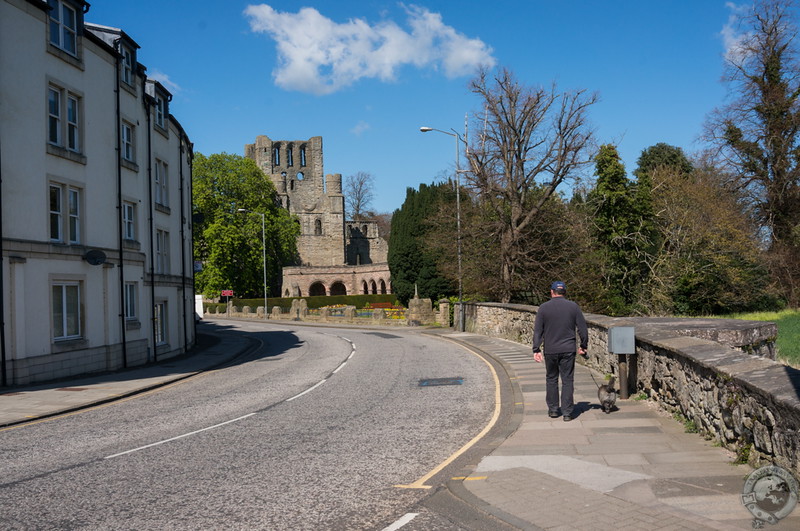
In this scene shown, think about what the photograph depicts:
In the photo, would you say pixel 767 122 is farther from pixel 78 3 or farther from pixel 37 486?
pixel 37 486

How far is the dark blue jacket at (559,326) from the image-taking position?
9648mm

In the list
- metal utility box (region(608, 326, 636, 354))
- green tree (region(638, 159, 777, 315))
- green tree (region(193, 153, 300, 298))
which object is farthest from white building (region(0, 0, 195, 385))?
green tree (region(193, 153, 300, 298))

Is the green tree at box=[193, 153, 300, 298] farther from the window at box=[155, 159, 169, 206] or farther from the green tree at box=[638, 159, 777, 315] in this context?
the green tree at box=[638, 159, 777, 315]

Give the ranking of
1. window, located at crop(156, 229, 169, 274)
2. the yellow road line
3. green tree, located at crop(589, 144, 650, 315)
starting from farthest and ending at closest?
green tree, located at crop(589, 144, 650, 315) → window, located at crop(156, 229, 169, 274) → the yellow road line

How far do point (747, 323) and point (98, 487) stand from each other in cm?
986

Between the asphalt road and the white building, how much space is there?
419cm

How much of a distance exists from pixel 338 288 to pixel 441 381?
7690 cm

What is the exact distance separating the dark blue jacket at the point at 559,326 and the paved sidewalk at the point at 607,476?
1027mm

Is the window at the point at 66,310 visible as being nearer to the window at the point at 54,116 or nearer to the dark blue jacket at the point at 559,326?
the window at the point at 54,116

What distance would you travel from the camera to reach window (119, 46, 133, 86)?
72.0ft

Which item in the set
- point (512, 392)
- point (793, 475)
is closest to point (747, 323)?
point (512, 392)

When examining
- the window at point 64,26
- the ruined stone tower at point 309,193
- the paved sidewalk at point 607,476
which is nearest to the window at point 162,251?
the window at point 64,26

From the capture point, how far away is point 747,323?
11547 mm

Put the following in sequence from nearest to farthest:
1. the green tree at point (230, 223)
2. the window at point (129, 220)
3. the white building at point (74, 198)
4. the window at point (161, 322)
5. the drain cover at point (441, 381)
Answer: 1. the drain cover at point (441, 381)
2. the white building at point (74, 198)
3. the window at point (129, 220)
4. the window at point (161, 322)
5. the green tree at point (230, 223)
